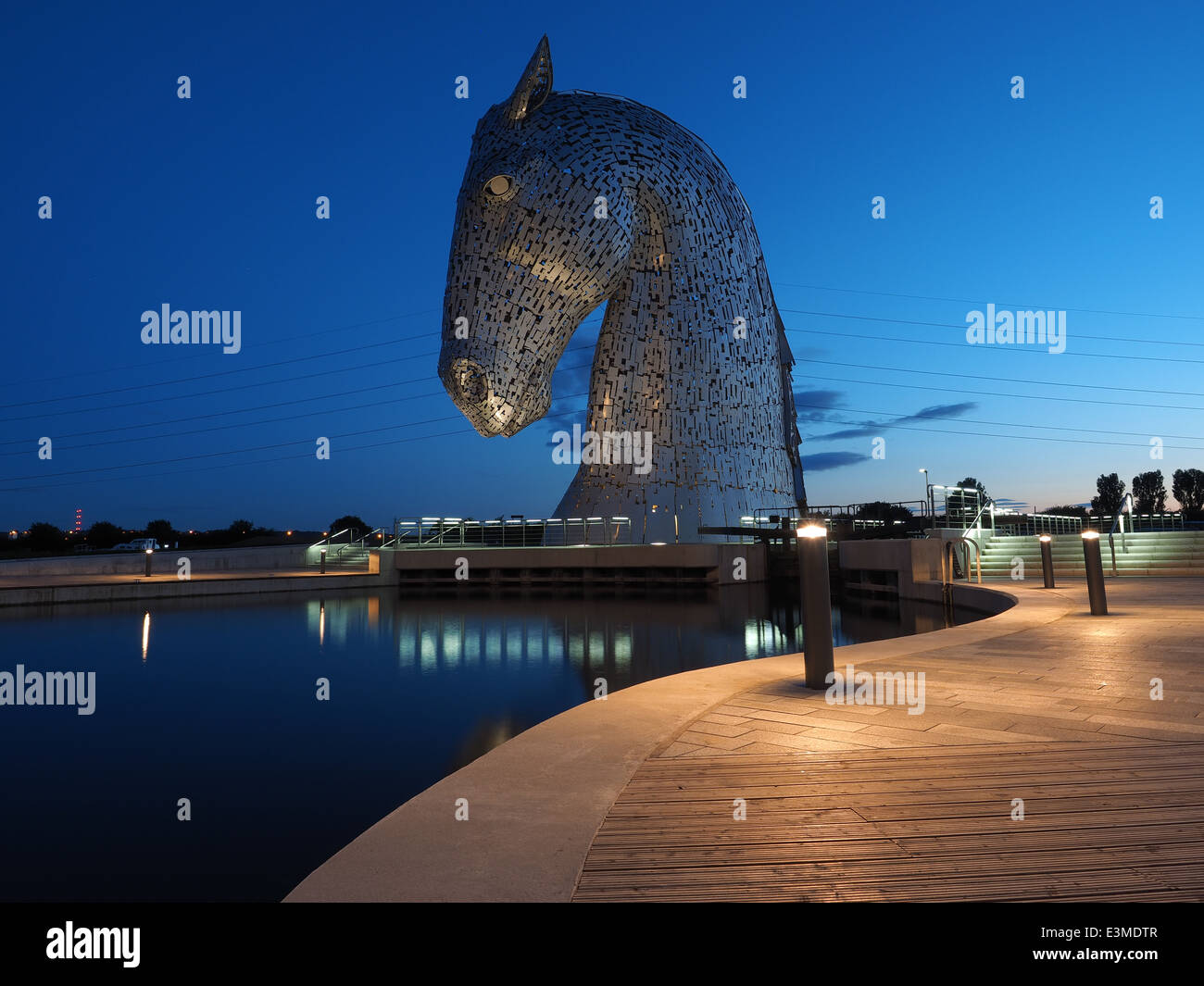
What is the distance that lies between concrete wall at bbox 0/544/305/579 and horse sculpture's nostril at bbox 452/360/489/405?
12.1m

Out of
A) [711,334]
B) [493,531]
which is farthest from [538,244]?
[493,531]

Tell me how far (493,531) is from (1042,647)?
63.4ft

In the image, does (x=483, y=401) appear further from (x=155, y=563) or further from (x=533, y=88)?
(x=155, y=563)

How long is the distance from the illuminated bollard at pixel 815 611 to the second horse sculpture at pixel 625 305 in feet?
51.6

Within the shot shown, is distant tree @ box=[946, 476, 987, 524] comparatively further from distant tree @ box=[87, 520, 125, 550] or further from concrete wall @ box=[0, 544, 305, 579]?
distant tree @ box=[87, 520, 125, 550]

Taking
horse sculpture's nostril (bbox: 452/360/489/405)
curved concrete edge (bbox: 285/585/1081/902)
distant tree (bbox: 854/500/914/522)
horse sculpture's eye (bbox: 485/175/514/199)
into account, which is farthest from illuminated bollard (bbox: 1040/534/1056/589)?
horse sculpture's eye (bbox: 485/175/514/199)

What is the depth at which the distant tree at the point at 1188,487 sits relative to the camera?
8438 cm

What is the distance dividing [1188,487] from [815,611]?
4121 inches

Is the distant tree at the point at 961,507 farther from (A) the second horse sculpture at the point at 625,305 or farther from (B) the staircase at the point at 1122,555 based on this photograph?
(A) the second horse sculpture at the point at 625,305

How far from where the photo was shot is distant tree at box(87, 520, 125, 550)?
164ft

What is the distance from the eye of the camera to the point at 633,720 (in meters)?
4.38

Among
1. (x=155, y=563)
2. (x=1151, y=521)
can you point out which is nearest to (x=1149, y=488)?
(x=1151, y=521)

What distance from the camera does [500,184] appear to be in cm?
1933
